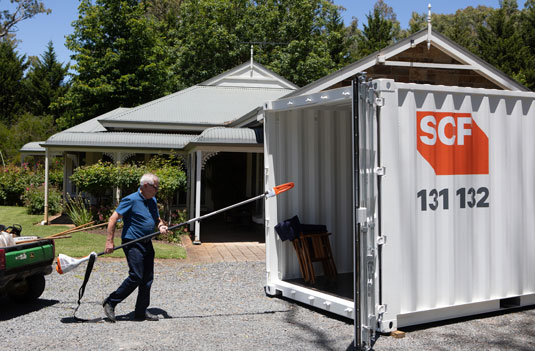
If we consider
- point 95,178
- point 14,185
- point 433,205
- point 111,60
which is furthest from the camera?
point 111,60

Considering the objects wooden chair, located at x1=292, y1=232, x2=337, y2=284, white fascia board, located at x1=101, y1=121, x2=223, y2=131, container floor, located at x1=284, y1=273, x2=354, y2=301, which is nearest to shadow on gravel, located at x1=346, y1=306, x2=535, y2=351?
container floor, located at x1=284, y1=273, x2=354, y2=301

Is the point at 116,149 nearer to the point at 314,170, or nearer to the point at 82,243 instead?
the point at 82,243

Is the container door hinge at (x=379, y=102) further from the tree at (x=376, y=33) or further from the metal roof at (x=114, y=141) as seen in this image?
the tree at (x=376, y=33)

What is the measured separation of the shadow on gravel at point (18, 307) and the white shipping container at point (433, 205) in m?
3.22

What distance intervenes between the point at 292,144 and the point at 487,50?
27025 mm

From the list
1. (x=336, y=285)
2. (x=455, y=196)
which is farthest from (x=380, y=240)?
(x=336, y=285)

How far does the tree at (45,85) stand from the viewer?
42438 millimetres

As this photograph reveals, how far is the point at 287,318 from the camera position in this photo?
6566mm

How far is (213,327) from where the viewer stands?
612 cm

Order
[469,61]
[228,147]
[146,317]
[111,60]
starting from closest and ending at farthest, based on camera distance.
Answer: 1. [146,317]
2. [469,61]
3. [228,147]
4. [111,60]

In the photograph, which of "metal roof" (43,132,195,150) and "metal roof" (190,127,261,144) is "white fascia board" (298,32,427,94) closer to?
Result: "metal roof" (190,127,261,144)

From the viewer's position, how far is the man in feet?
20.2

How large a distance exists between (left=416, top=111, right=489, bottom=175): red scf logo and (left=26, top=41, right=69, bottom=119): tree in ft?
130

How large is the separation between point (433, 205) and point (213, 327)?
2807mm
